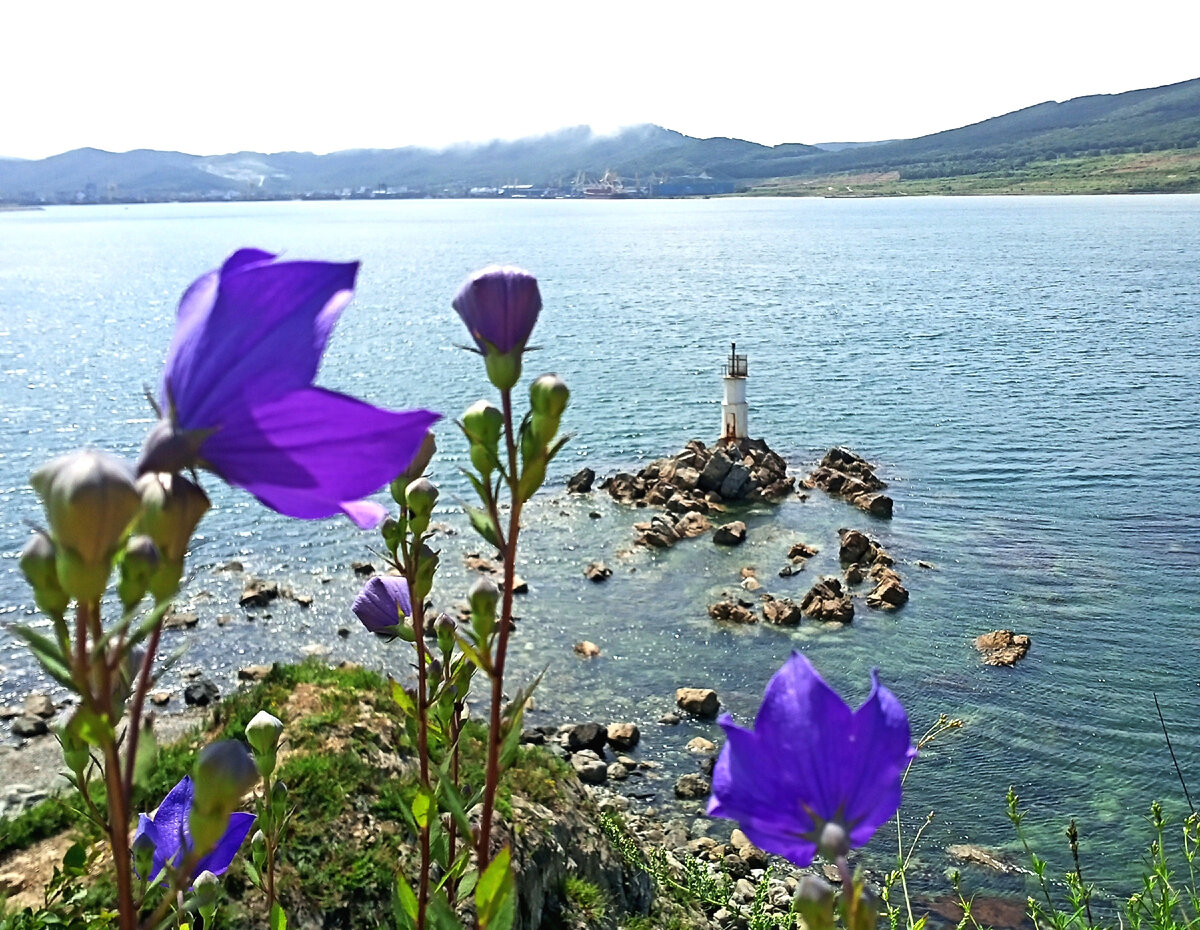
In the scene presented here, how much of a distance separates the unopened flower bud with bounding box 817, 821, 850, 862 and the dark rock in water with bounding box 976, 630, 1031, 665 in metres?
16.1

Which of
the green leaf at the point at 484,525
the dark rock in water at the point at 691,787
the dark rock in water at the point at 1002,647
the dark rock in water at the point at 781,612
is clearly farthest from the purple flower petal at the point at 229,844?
the dark rock in water at the point at 781,612

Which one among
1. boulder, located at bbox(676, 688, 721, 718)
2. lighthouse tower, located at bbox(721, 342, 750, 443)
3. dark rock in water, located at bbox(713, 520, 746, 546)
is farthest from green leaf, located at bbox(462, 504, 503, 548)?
lighthouse tower, located at bbox(721, 342, 750, 443)

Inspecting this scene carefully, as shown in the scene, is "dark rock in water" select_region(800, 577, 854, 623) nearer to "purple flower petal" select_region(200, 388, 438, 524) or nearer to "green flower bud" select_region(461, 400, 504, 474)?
"green flower bud" select_region(461, 400, 504, 474)

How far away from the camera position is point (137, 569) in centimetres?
83

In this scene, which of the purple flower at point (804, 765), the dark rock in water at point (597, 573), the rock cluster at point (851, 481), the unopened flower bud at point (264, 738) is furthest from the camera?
the rock cluster at point (851, 481)

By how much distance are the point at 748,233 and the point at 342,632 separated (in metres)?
102

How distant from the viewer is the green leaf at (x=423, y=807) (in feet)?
5.64

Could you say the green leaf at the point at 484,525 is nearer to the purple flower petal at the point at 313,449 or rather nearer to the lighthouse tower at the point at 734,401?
the purple flower petal at the point at 313,449

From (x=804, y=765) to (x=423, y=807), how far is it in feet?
2.98

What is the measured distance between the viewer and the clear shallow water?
14359 millimetres

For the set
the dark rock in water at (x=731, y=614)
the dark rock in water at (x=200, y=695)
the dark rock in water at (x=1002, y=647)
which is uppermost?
the dark rock in water at (x=200, y=695)

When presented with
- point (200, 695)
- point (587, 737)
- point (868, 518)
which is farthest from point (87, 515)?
point (868, 518)

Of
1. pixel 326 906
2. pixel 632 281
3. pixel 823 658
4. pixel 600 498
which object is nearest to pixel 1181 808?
pixel 823 658

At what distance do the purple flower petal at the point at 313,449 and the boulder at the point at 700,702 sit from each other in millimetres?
13969
